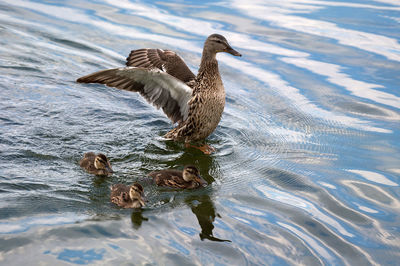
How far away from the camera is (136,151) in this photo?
7.02 meters

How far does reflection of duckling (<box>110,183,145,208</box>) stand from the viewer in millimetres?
5402

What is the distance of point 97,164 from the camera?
6.05 m

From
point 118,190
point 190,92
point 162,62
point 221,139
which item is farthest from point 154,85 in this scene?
point 118,190

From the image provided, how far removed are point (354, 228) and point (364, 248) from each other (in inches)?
13.9


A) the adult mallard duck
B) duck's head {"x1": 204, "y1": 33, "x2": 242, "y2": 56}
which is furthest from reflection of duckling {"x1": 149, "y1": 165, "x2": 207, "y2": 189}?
duck's head {"x1": 204, "y1": 33, "x2": 242, "y2": 56}

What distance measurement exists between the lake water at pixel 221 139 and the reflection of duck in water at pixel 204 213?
0.8 inches

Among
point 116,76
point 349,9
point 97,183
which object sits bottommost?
point 97,183

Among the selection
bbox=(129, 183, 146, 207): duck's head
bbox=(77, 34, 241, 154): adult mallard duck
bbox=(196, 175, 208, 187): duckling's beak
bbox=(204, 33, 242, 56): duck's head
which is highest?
bbox=(204, 33, 242, 56): duck's head

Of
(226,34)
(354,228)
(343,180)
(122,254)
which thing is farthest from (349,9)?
(122,254)

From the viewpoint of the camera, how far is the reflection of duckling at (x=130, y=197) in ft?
17.7

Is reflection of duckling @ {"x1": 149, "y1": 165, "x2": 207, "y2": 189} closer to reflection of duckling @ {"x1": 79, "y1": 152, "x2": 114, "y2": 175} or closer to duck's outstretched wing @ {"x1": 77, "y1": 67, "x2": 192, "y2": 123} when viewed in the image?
reflection of duckling @ {"x1": 79, "y1": 152, "x2": 114, "y2": 175}

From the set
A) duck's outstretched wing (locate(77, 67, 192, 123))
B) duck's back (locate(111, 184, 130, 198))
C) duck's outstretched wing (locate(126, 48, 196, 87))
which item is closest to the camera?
duck's back (locate(111, 184, 130, 198))

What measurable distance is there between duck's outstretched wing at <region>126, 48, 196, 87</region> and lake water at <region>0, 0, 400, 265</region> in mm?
701

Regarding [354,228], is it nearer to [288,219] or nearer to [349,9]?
[288,219]
